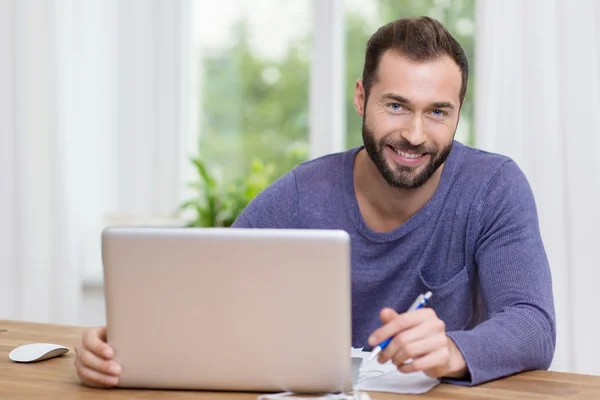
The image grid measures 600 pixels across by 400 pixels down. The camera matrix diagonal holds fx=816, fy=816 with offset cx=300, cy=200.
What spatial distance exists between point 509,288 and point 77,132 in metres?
2.67

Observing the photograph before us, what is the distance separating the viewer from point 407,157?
1.79 meters

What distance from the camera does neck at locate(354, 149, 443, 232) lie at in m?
1.88

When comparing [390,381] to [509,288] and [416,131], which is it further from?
[416,131]

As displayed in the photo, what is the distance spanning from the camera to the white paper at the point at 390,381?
130cm

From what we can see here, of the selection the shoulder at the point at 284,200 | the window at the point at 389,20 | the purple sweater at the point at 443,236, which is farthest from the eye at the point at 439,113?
the window at the point at 389,20

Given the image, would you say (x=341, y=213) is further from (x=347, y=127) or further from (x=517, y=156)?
(x=347, y=127)

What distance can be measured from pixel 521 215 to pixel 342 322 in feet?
2.15

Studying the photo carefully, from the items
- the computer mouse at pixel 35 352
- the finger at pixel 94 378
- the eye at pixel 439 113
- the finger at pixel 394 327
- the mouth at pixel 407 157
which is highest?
the eye at pixel 439 113

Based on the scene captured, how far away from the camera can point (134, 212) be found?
12.5 ft

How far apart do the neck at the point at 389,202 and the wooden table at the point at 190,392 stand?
550mm

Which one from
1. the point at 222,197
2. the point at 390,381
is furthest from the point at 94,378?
the point at 222,197

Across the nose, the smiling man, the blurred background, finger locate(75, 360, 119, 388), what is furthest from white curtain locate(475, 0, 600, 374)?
finger locate(75, 360, 119, 388)

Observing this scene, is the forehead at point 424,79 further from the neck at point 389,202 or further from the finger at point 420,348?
the finger at point 420,348

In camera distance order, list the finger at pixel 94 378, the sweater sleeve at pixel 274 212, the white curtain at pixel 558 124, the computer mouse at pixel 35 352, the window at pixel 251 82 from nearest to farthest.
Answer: the finger at pixel 94 378 < the computer mouse at pixel 35 352 < the sweater sleeve at pixel 274 212 < the white curtain at pixel 558 124 < the window at pixel 251 82
